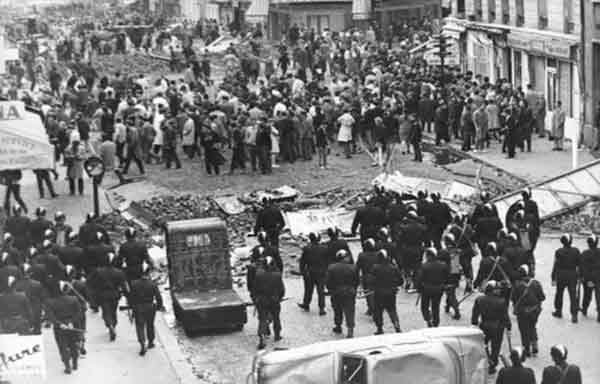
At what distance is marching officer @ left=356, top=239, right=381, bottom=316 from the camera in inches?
886

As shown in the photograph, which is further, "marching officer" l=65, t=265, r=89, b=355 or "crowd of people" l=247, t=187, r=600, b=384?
"marching officer" l=65, t=265, r=89, b=355

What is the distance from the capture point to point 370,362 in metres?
17.0

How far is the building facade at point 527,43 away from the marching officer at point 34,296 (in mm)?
21760

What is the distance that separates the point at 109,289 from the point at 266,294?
2678 mm

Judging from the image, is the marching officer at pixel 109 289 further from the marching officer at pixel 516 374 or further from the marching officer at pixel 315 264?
the marching officer at pixel 516 374

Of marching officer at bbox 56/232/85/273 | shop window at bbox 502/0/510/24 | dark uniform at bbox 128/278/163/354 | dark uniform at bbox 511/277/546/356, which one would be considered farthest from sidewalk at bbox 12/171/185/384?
shop window at bbox 502/0/510/24

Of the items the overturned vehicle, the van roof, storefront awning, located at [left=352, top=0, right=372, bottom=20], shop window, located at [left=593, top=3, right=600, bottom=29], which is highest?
storefront awning, located at [left=352, top=0, right=372, bottom=20]

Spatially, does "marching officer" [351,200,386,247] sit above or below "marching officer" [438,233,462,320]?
above

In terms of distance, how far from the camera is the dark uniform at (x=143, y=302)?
→ 21609 millimetres

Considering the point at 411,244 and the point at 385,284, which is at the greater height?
the point at 411,244

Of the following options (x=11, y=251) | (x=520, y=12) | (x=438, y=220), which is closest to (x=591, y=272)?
(x=438, y=220)

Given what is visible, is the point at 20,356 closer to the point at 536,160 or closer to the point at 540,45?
the point at 536,160

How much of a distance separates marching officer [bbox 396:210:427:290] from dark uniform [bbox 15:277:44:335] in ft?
22.1

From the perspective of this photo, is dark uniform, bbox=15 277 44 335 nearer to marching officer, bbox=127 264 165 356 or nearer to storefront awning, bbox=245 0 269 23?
marching officer, bbox=127 264 165 356
